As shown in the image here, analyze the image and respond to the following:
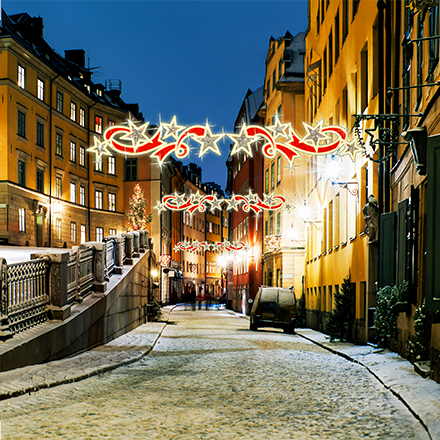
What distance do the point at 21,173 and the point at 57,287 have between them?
33.9 metres

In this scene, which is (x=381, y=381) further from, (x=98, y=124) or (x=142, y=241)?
(x=98, y=124)

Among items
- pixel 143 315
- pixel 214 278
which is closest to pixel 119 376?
pixel 143 315

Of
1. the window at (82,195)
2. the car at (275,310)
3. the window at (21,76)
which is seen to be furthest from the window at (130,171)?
the car at (275,310)

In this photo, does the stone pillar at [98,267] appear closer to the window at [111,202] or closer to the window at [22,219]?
the window at [22,219]

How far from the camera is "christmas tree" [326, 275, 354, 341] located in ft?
63.0

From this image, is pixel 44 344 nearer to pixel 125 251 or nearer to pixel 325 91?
pixel 125 251

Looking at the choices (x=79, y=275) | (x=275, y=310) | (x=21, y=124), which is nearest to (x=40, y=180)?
(x=21, y=124)

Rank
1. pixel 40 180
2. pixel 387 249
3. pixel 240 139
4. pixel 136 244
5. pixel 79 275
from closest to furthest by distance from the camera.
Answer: pixel 79 275
pixel 387 249
pixel 240 139
pixel 136 244
pixel 40 180

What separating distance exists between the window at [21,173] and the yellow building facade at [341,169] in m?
19.9

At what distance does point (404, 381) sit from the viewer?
9.57 m

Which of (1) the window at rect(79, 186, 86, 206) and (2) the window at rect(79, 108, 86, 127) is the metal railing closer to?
(1) the window at rect(79, 186, 86, 206)

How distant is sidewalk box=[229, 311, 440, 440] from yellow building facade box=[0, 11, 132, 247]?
3132cm

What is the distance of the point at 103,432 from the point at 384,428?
2.71m

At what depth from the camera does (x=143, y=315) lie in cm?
2666
